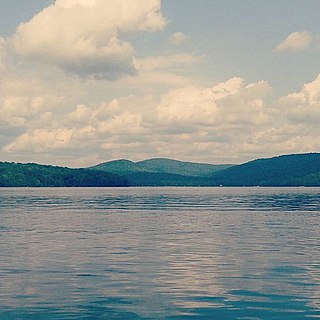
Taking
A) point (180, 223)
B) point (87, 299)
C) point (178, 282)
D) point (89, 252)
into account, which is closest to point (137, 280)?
point (178, 282)

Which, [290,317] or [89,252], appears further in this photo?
[89,252]

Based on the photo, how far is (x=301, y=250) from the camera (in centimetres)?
6719

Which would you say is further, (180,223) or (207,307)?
(180,223)

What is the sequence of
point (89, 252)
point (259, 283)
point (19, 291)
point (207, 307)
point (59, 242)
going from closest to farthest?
point (207, 307)
point (19, 291)
point (259, 283)
point (89, 252)
point (59, 242)

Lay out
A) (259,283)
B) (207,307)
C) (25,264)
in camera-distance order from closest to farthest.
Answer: (207,307) → (259,283) → (25,264)

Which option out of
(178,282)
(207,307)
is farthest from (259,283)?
(207,307)

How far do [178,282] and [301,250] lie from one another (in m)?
25.5

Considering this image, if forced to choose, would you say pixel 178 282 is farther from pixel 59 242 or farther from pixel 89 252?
pixel 59 242

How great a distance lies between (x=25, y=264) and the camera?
55.4 metres

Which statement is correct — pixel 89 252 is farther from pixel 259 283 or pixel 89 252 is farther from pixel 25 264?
pixel 259 283

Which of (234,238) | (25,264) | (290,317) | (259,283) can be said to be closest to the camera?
(290,317)

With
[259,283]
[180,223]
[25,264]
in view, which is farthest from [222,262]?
[180,223]

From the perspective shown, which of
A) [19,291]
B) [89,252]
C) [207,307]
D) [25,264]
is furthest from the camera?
[89,252]

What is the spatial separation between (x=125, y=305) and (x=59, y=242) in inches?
1498
